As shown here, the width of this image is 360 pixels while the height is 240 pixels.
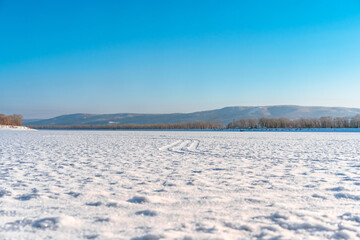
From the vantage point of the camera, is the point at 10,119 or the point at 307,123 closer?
the point at 307,123

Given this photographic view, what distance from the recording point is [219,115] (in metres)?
136

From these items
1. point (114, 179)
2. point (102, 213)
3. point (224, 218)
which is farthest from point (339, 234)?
point (114, 179)

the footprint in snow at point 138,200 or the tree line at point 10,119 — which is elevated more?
the tree line at point 10,119

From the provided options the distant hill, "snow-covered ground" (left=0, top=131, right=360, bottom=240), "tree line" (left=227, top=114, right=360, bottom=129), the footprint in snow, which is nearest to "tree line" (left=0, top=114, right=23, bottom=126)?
"tree line" (left=227, top=114, right=360, bottom=129)

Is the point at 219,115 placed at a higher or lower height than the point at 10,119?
higher

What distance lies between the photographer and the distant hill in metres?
122

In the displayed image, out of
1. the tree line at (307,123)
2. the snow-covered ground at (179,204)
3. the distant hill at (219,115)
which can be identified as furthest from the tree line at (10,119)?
the distant hill at (219,115)

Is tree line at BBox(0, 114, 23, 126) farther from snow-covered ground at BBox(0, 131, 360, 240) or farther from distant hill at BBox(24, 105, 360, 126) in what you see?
distant hill at BBox(24, 105, 360, 126)

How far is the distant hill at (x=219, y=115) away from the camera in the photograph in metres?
122

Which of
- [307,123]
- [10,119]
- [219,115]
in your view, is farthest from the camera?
[219,115]

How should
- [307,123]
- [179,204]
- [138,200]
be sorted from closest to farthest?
[179,204], [138,200], [307,123]

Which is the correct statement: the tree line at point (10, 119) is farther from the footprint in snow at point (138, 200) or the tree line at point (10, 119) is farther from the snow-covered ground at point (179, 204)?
the footprint in snow at point (138, 200)

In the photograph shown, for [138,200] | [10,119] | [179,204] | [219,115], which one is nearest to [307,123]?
[179,204]

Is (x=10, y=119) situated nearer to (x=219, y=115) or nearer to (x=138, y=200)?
(x=138, y=200)
